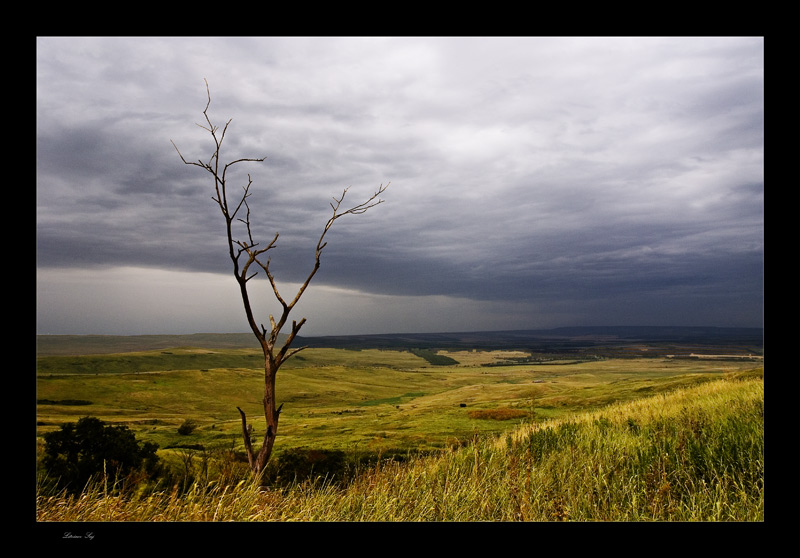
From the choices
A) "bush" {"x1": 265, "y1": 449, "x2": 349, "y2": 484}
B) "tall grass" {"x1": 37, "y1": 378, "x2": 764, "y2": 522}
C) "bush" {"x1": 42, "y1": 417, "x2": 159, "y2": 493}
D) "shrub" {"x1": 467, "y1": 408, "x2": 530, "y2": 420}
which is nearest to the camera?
"tall grass" {"x1": 37, "y1": 378, "x2": 764, "y2": 522}

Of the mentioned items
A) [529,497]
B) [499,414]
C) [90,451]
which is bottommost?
[499,414]

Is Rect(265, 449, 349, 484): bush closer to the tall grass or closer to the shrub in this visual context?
the tall grass

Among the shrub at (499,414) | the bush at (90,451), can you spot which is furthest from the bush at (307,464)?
Answer: the shrub at (499,414)

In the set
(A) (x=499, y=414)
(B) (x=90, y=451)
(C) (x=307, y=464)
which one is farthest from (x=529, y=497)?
(A) (x=499, y=414)

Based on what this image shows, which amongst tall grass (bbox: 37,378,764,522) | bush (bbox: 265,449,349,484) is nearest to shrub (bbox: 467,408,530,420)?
bush (bbox: 265,449,349,484)

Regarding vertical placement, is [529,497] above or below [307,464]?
above

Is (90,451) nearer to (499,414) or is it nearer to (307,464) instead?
(307,464)

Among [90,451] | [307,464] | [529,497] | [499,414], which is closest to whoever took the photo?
[529,497]

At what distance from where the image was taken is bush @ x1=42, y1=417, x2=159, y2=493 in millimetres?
10695

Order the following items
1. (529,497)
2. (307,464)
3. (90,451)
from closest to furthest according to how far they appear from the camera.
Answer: (529,497) < (90,451) < (307,464)

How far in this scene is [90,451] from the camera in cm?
1159

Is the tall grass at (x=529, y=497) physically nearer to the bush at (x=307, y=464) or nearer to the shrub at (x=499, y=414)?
the bush at (x=307, y=464)

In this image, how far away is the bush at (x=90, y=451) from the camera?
1070 cm
